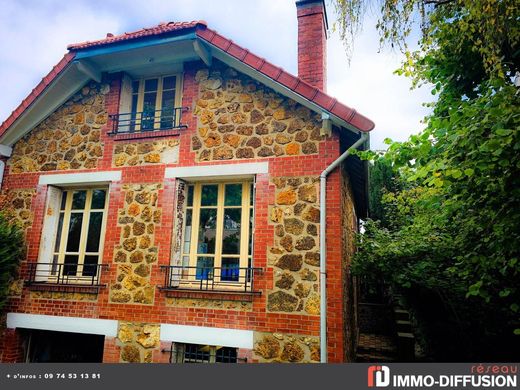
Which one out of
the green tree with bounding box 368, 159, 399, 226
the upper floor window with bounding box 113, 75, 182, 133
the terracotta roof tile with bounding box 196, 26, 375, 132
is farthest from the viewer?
the green tree with bounding box 368, 159, 399, 226

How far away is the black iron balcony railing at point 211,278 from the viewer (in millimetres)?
5547

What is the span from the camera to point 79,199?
6.94m

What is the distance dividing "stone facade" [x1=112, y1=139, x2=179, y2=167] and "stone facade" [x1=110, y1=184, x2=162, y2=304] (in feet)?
1.49

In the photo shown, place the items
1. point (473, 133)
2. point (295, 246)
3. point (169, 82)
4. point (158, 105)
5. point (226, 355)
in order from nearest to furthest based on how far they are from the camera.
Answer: point (473, 133) → point (295, 246) → point (226, 355) → point (158, 105) → point (169, 82)

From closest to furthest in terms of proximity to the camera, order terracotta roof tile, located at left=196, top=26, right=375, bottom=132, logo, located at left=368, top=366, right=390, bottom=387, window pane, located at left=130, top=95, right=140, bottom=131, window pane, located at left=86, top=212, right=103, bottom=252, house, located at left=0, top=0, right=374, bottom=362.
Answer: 1. logo, located at left=368, top=366, right=390, bottom=387
2. terracotta roof tile, located at left=196, top=26, right=375, bottom=132
3. house, located at left=0, top=0, right=374, bottom=362
4. window pane, located at left=86, top=212, right=103, bottom=252
5. window pane, located at left=130, top=95, right=140, bottom=131

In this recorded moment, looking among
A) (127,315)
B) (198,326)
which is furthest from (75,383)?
(198,326)

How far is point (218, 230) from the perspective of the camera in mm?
5922

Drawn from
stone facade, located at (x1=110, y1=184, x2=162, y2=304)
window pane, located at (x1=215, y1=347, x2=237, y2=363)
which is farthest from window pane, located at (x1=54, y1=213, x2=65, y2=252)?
window pane, located at (x1=215, y1=347, x2=237, y2=363)

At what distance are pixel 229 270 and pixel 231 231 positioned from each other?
64 centimetres

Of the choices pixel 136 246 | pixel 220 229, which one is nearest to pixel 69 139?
pixel 136 246

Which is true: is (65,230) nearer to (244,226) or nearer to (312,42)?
(244,226)

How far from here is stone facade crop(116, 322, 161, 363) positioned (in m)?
5.63

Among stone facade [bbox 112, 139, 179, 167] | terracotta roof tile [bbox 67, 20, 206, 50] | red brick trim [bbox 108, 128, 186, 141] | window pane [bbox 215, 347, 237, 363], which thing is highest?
terracotta roof tile [bbox 67, 20, 206, 50]

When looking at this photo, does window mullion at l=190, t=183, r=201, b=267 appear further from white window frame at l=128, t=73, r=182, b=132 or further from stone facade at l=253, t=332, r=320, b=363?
stone facade at l=253, t=332, r=320, b=363
